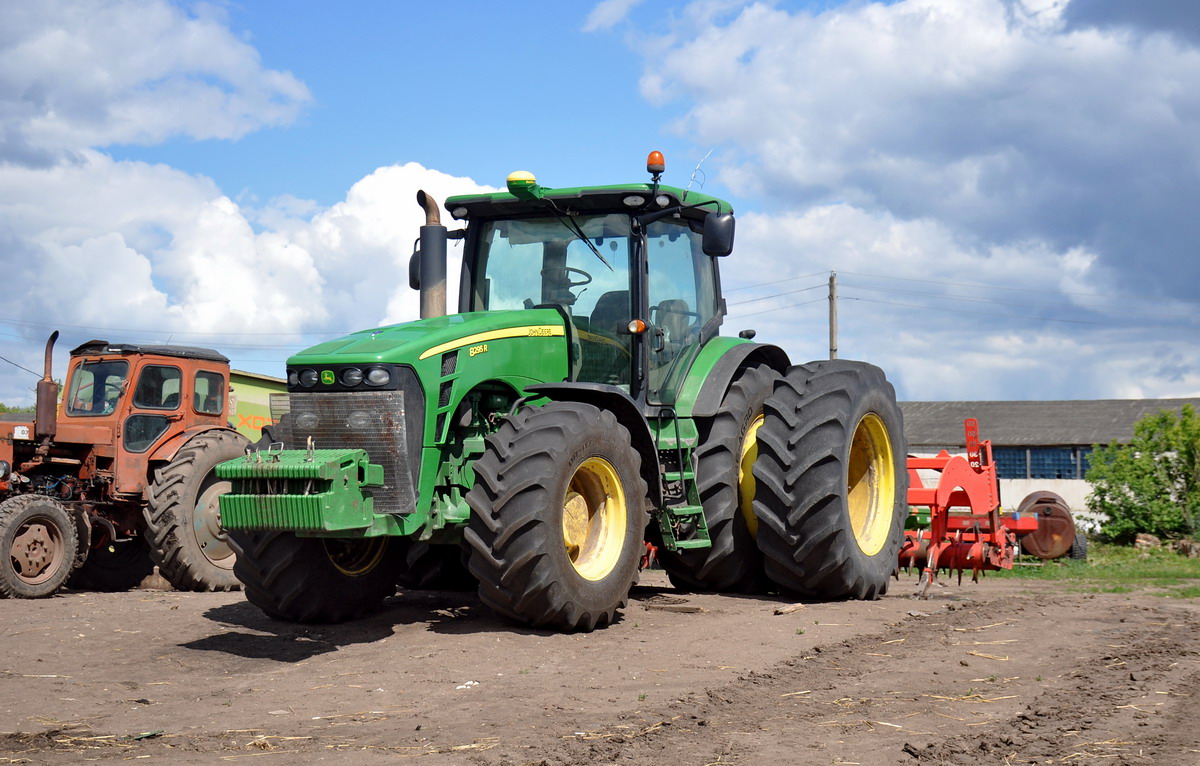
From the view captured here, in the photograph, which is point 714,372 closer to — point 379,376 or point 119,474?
point 379,376

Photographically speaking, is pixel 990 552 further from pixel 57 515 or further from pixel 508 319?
pixel 57 515

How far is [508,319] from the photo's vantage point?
→ 824 cm

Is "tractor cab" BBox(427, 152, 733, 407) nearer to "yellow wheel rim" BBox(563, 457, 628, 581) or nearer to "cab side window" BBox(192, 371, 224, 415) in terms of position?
"yellow wheel rim" BBox(563, 457, 628, 581)

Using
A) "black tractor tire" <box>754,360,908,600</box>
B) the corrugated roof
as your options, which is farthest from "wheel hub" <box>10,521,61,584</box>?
the corrugated roof

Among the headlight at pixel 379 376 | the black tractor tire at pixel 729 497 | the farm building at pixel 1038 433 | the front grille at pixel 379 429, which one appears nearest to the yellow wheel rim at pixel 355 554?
the front grille at pixel 379 429

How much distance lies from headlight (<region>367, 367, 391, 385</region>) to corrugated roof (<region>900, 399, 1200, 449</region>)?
31.3 meters

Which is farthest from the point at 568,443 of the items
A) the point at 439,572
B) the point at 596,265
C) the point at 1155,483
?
the point at 1155,483

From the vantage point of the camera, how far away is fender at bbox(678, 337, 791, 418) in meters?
9.10

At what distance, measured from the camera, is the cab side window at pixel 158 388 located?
13.3 meters

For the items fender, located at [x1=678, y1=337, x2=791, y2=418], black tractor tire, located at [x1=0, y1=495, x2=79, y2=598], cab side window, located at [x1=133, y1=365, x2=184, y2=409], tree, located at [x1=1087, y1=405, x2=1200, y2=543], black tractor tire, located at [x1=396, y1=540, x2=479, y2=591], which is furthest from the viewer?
tree, located at [x1=1087, y1=405, x2=1200, y2=543]

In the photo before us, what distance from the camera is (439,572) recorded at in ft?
31.6

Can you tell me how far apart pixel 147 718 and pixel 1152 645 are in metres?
6.13

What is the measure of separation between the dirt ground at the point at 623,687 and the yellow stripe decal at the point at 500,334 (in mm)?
1772

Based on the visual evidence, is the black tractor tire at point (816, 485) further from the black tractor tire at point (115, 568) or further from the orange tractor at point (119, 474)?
the black tractor tire at point (115, 568)
